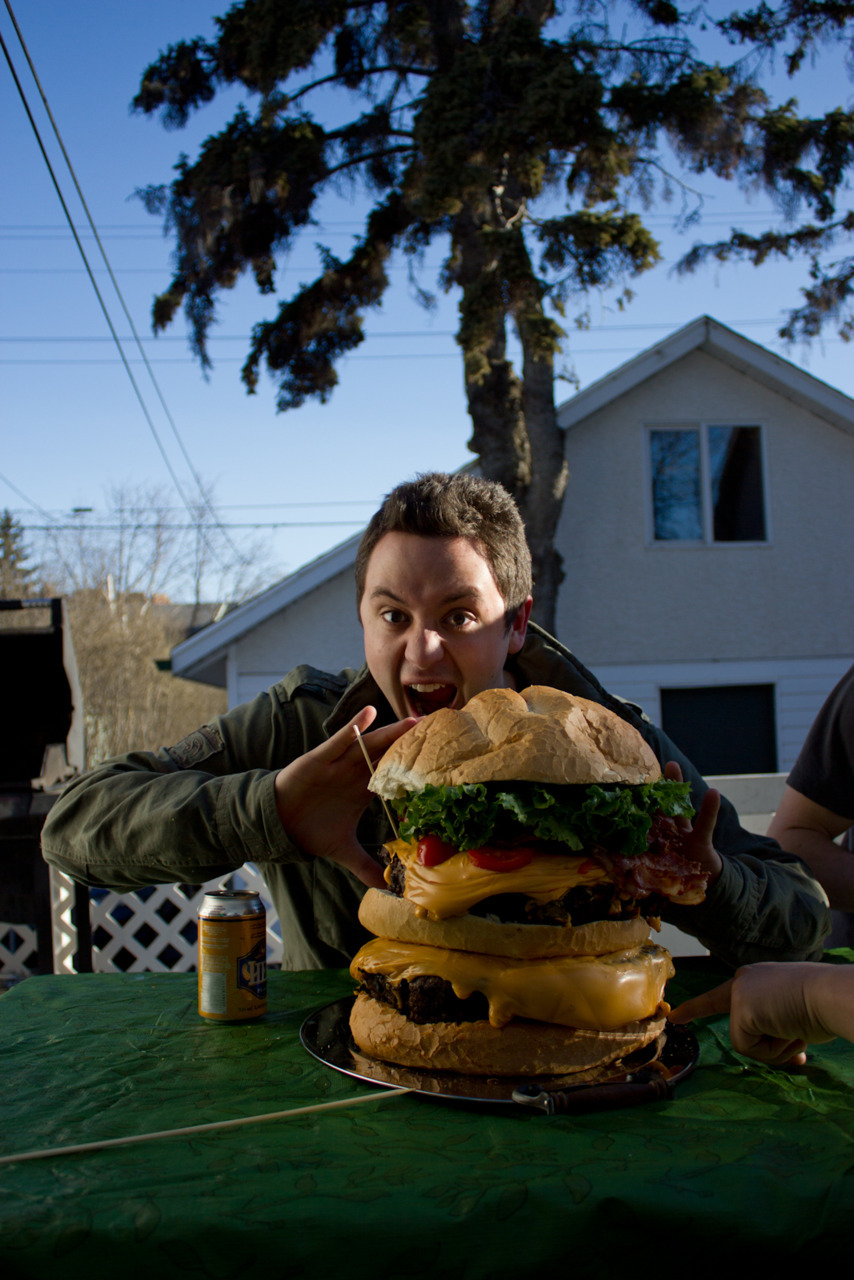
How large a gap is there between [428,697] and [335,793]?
0.47 m

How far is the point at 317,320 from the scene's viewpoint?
14.6 meters

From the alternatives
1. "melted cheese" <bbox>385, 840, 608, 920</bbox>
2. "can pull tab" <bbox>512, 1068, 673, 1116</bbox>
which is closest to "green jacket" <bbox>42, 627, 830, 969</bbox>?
"melted cheese" <bbox>385, 840, 608, 920</bbox>

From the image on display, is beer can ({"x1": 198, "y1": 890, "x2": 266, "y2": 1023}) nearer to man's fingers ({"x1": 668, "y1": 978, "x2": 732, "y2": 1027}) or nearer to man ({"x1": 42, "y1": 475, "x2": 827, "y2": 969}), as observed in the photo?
man ({"x1": 42, "y1": 475, "x2": 827, "y2": 969})

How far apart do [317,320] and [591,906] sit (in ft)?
46.2

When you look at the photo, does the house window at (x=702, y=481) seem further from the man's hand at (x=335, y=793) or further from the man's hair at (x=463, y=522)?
the man's hand at (x=335, y=793)

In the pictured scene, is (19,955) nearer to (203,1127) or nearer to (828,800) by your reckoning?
(828,800)

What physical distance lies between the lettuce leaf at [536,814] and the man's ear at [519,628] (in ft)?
3.97

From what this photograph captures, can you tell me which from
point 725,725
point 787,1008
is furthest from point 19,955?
point 725,725

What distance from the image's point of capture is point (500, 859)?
190cm

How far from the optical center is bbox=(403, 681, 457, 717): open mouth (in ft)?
9.13

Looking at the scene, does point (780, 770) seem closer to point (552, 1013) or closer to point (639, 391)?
point (639, 391)

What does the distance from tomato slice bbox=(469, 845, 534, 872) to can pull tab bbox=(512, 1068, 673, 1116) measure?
421 mm

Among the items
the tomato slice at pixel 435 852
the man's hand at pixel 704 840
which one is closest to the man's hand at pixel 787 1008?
the man's hand at pixel 704 840

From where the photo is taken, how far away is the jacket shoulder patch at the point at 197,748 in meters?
3.12
